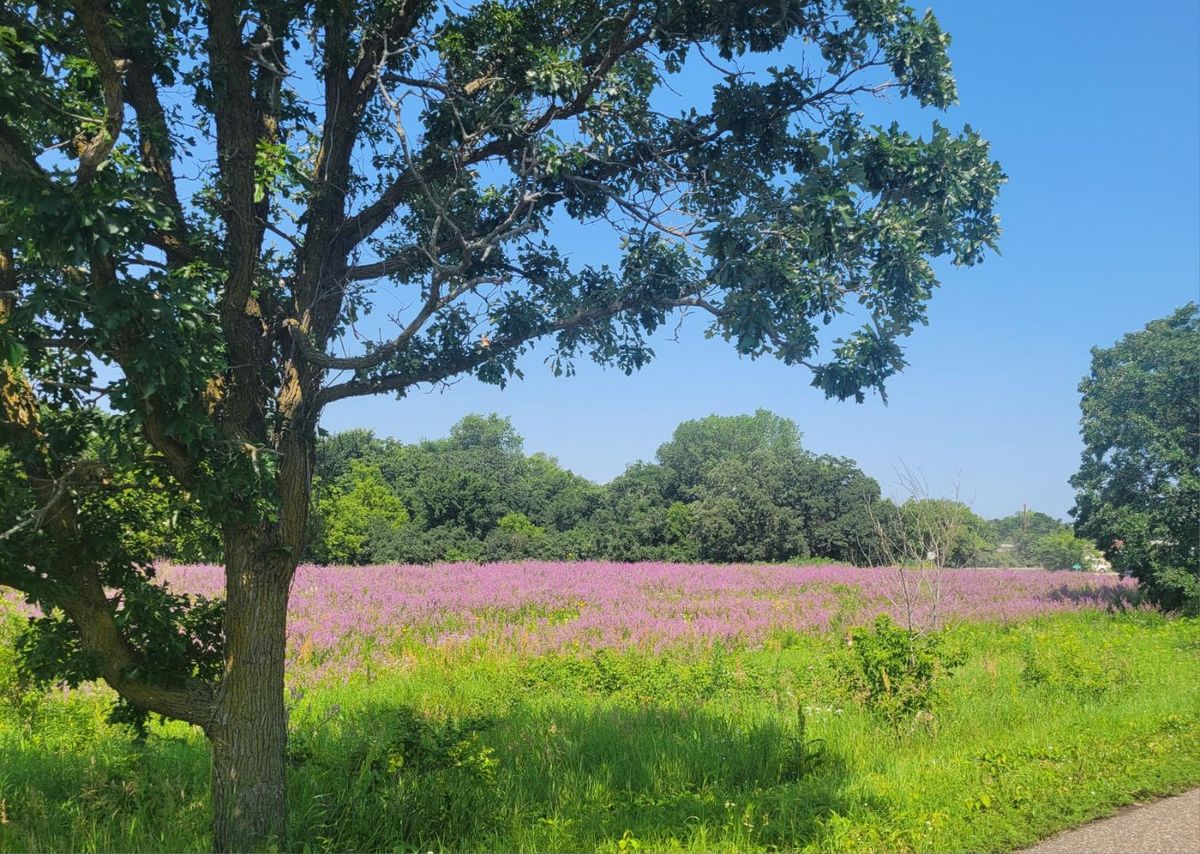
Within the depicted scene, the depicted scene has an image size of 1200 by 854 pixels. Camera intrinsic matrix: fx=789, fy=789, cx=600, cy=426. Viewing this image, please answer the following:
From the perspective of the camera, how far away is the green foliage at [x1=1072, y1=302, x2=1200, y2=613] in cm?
1875

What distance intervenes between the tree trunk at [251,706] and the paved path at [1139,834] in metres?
5.32

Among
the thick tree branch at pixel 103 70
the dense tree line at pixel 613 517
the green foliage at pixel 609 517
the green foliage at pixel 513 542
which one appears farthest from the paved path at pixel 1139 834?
the green foliage at pixel 513 542


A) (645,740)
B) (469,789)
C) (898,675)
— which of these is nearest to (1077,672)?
(898,675)

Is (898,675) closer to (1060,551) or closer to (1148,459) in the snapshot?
(1148,459)

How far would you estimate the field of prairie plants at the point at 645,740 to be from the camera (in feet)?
18.8

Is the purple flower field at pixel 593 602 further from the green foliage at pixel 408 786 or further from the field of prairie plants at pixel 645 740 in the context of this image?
the green foliage at pixel 408 786

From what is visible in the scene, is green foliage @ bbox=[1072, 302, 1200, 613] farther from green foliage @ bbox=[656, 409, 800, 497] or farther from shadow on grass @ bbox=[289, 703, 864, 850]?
green foliage @ bbox=[656, 409, 800, 497]

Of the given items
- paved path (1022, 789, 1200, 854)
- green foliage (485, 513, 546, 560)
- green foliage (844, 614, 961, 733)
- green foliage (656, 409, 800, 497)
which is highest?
green foliage (656, 409, 800, 497)

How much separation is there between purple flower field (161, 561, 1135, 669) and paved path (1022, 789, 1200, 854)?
4.83m

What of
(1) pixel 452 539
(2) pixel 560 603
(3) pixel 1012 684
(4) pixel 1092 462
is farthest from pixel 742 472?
(3) pixel 1012 684

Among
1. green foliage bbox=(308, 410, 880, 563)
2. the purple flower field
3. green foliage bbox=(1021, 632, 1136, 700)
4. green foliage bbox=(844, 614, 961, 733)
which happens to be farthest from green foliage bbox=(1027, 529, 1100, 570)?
green foliage bbox=(844, 614, 961, 733)

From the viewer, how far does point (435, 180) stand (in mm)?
6605

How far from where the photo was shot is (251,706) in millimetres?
5441

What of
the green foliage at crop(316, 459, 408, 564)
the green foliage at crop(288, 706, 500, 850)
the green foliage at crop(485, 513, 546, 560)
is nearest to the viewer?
the green foliage at crop(288, 706, 500, 850)
